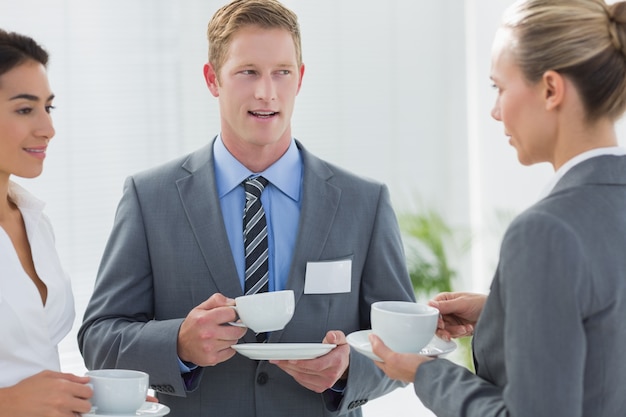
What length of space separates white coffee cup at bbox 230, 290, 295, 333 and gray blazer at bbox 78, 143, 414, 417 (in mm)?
336

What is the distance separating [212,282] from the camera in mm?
2377

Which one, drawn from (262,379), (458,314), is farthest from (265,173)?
(458,314)

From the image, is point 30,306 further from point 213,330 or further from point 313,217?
point 313,217

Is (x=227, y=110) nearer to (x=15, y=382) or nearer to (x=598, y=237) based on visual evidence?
(x=15, y=382)

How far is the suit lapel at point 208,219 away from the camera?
2.36 metres

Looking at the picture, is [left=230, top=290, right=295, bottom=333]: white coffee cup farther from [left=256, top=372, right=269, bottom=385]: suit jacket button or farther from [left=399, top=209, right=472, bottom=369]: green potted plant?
[left=399, top=209, right=472, bottom=369]: green potted plant

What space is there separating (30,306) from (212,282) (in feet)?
1.71

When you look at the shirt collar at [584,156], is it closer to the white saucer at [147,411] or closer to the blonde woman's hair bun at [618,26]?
the blonde woman's hair bun at [618,26]

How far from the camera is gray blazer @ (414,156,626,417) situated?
1444mm

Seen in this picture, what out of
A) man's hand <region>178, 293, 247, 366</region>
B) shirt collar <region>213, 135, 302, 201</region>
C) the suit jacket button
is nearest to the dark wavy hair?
shirt collar <region>213, 135, 302, 201</region>

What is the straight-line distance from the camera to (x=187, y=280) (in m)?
2.39

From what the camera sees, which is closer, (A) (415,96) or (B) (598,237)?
(B) (598,237)

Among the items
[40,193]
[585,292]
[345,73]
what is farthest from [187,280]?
[345,73]

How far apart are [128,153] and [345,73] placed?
1480 mm
